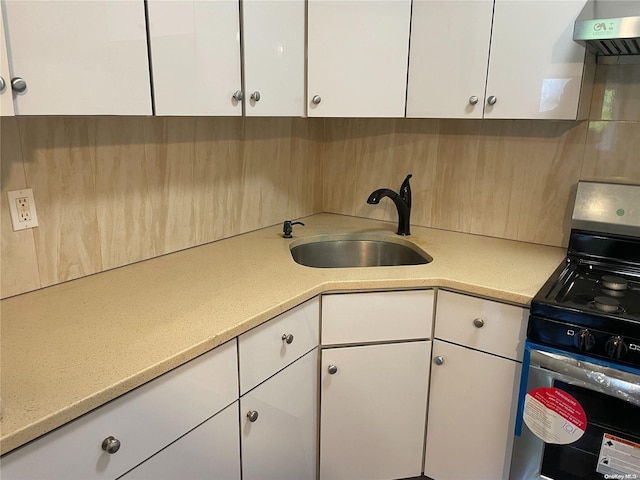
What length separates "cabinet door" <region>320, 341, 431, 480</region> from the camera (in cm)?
172

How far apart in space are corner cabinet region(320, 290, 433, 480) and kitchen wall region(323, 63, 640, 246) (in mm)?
685

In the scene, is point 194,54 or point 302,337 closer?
point 194,54

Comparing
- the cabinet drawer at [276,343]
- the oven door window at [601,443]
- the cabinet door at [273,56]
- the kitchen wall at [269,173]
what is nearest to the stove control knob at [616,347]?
the oven door window at [601,443]

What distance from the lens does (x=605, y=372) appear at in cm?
138

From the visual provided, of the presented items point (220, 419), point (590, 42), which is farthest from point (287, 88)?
point (220, 419)

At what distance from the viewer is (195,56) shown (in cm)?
140

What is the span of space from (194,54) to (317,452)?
4.58 ft

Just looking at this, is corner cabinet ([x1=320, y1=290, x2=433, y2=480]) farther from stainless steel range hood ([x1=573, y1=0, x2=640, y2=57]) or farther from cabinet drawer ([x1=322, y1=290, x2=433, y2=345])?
stainless steel range hood ([x1=573, y1=0, x2=640, y2=57])

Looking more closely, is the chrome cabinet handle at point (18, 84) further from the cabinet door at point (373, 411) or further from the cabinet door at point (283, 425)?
the cabinet door at point (373, 411)

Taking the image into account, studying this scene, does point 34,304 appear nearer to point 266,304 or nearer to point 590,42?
point 266,304

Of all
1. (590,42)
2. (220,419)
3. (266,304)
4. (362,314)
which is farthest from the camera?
(362,314)

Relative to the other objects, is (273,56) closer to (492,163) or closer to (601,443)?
(492,163)

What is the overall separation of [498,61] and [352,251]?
97cm

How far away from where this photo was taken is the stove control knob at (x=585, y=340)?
1.39m
